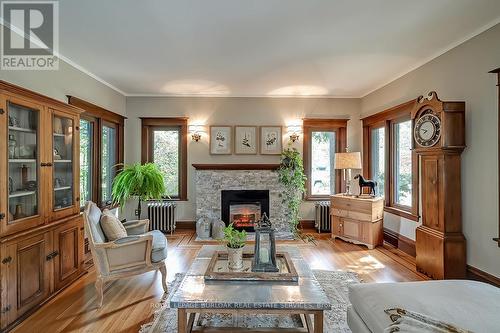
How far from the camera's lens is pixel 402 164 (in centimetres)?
476

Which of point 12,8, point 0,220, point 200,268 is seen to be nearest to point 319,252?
point 200,268

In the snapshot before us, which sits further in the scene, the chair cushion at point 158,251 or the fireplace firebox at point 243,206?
the fireplace firebox at point 243,206

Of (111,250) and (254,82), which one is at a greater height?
(254,82)

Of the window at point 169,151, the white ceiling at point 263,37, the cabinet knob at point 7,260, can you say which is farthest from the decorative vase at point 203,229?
the cabinet knob at point 7,260

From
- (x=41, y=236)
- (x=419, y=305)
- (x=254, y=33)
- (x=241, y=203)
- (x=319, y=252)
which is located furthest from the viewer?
(x=241, y=203)

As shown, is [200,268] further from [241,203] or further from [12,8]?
[241,203]

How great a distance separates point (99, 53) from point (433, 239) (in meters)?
4.64

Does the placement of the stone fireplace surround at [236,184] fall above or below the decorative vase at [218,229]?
above

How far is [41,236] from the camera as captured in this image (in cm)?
280

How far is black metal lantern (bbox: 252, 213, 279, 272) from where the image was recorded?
94.9 inches

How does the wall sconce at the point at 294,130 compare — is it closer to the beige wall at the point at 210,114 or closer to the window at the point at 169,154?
the beige wall at the point at 210,114

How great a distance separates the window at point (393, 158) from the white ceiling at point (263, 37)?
0.71m

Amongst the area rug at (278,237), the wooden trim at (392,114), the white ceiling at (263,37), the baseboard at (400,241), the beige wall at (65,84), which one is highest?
the white ceiling at (263,37)

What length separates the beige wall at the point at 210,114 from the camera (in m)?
5.83
